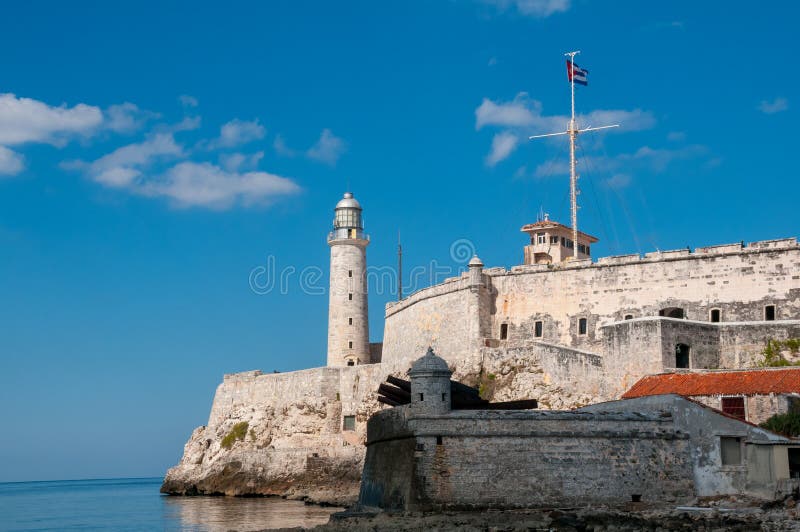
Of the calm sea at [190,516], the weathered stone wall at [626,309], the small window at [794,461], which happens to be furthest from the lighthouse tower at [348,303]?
the small window at [794,461]

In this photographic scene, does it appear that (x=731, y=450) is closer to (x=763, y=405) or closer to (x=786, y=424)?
(x=786, y=424)

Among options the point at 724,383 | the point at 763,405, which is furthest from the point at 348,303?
the point at 763,405

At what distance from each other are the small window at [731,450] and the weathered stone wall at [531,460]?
0.87 metres

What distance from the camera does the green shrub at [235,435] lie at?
50.3m

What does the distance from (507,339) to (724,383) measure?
13.0 m

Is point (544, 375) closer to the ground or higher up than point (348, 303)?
closer to the ground

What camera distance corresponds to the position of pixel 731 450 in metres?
24.6

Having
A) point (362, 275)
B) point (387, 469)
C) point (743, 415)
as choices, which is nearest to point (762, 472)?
point (743, 415)

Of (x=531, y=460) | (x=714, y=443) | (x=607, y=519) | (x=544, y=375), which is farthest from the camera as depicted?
(x=544, y=375)

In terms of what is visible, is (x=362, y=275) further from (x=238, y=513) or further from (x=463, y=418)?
(x=463, y=418)

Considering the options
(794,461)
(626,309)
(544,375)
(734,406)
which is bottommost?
(794,461)

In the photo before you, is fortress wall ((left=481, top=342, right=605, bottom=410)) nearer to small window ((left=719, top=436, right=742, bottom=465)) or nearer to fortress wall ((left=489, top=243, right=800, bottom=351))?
fortress wall ((left=489, top=243, right=800, bottom=351))

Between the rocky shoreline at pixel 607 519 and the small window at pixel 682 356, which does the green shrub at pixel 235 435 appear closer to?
the small window at pixel 682 356

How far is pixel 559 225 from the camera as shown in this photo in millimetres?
48250
